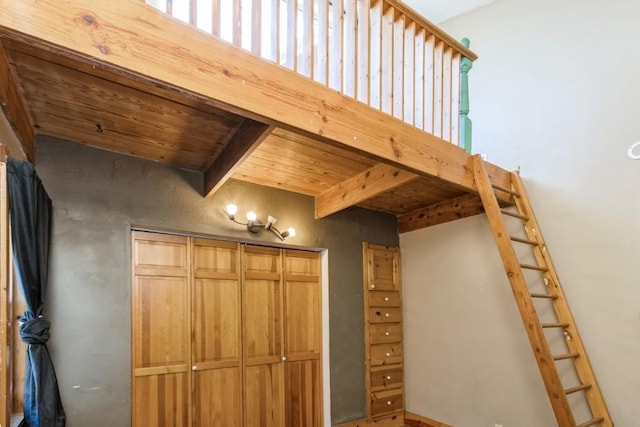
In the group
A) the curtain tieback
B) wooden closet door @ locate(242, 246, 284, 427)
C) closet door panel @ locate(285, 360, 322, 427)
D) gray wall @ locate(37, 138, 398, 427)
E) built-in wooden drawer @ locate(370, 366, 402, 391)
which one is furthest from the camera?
built-in wooden drawer @ locate(370, 366, 402, 391)

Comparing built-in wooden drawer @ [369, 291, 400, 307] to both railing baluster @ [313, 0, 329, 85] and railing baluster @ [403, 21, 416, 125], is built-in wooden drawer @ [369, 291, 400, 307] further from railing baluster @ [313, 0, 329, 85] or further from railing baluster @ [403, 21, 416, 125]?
railing baluster @ [313, 0, 329, 85]

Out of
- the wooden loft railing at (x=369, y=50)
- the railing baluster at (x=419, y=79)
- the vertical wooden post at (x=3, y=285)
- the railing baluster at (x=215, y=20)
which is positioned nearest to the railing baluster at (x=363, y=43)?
the wooden loft railing at (x=369, y=50)

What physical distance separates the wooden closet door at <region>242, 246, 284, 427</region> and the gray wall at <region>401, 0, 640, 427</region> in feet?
5.04

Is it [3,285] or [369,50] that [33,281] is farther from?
[369,50]

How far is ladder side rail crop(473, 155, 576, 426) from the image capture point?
8.89 ft

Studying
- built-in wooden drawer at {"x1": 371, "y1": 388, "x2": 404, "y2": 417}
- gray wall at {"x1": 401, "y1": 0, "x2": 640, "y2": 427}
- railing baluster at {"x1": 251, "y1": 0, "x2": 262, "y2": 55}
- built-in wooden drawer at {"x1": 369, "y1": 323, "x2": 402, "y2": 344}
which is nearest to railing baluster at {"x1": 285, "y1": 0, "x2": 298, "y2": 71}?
railing baluster at {"x1": 251, "y1": 0, "x2": 262, "y2": 55}

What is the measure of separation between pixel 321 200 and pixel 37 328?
2.42m

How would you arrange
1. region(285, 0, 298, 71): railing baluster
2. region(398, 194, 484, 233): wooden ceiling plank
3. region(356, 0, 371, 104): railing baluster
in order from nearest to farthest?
region(285, 0, 298, 71): railing baluster, region(356, 0, 371, 104): railing baluster, region(398, 194, 484, 233): wooden ceiling plank

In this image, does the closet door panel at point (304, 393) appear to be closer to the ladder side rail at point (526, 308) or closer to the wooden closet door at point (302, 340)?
Answer: the wooden closet door at point (302, 340)

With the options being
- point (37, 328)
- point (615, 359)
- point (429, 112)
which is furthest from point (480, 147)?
point (37, 328)

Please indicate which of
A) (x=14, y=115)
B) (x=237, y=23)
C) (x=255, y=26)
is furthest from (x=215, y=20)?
(x=14, y=115)

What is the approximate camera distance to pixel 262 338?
361 centimetres

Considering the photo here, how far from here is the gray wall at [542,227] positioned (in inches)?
119

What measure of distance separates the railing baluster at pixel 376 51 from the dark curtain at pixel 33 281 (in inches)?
75.7
